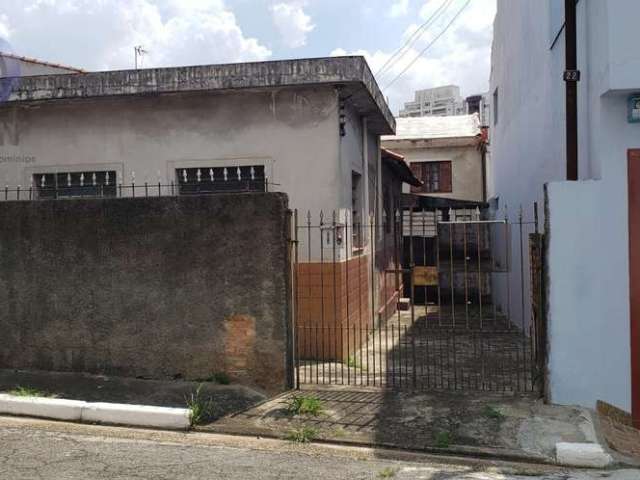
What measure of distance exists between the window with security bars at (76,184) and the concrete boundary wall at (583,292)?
19.8ft

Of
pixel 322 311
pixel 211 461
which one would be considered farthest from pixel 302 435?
pixel 322 311

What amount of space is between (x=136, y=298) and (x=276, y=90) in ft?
11.1

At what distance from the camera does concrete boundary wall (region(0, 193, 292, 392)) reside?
251 inches

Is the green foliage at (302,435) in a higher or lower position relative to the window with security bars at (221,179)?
lower

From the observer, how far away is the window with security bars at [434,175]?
73.0 feet

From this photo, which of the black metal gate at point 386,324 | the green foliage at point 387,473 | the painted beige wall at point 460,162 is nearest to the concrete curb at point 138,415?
the black metal gate at point 386,324

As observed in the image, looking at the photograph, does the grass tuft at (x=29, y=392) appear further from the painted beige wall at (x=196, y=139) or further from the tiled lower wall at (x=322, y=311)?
the painted beige wall at (x=196, y=139)

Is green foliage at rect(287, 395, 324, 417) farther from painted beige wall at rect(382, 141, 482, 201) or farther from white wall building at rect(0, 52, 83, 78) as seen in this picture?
painted beige wall at rect(382, 141, 482, 201)

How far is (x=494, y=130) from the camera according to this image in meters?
16.7

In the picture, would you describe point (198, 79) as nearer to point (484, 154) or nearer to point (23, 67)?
point (23, 67)

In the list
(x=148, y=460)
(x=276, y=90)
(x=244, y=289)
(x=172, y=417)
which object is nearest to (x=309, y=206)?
(x=276, y=90)

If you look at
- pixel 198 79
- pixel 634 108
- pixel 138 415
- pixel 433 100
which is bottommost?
pixel 138 415

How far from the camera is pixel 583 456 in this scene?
4.74 metres

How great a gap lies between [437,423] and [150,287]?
3.27 m
